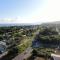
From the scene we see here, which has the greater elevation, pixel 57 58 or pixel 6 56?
pixel 57 58

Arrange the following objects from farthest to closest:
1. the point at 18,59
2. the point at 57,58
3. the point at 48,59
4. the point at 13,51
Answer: the point at 13,51 < the point at 18,59 < the point at 48,59 < the point at 57,58

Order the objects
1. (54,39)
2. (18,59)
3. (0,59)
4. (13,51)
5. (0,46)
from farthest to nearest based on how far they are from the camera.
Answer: (54,39), (0,46), (13,51), (0,59), (18,59)

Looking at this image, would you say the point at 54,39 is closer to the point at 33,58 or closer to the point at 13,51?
the point at 13,51

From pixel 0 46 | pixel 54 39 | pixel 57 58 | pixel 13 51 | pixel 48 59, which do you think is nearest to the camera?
pixel 57 58

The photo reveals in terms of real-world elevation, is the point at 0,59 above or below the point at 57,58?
below

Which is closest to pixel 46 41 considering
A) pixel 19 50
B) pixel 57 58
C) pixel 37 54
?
pixel 19 50

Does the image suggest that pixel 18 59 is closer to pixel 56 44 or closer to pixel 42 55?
pixel 42 55

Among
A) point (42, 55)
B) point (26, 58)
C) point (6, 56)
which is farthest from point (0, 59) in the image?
point (42, 55)

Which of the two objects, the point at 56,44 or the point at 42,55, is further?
the point at 56,44

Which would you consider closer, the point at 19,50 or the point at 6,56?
the point at 6,56
